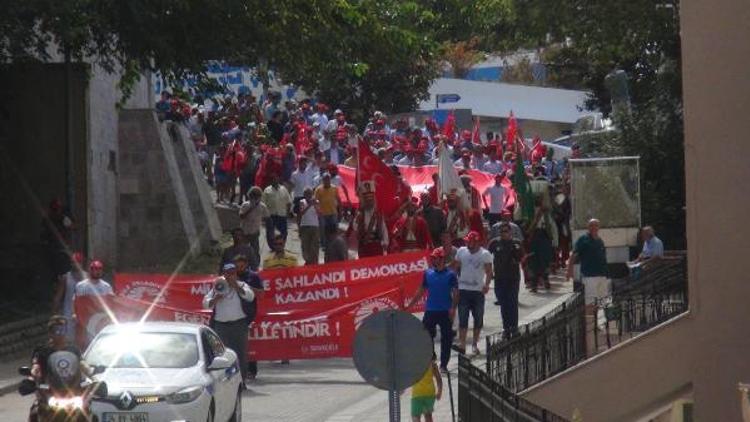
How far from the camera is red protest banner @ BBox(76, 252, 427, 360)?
2278cm

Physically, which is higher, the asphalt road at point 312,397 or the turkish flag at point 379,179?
the turkish flag at point 379,179

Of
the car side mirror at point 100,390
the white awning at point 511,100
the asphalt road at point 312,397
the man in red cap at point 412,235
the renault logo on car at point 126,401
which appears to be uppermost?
the white awning at point 511,100

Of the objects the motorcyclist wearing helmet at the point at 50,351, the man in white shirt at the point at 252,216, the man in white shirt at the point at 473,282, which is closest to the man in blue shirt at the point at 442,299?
the man in white shirt at the point at 473,282

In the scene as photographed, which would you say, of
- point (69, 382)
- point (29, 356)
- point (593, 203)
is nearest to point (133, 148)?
point (29, 356)

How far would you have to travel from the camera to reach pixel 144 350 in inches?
672

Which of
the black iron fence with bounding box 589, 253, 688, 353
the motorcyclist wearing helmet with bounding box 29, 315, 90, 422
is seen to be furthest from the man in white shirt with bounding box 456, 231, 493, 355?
the motorcyclist wearing helmet with bounding box 29, 315, 90, 422

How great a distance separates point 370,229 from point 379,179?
3.33 ft

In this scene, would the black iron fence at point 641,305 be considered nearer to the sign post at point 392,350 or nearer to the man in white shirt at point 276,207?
the sign post at point 392,350

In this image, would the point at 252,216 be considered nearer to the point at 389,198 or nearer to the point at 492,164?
the point at 389,198

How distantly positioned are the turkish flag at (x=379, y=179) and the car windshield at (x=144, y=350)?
33.5 ft

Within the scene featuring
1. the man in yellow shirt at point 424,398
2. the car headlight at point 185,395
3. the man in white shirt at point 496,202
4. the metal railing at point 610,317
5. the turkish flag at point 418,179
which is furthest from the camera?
the turkish flag at point 418,179

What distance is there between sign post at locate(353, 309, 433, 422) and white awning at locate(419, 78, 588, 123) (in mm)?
42685

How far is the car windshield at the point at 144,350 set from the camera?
16.8m

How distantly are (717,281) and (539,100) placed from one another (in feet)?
132
